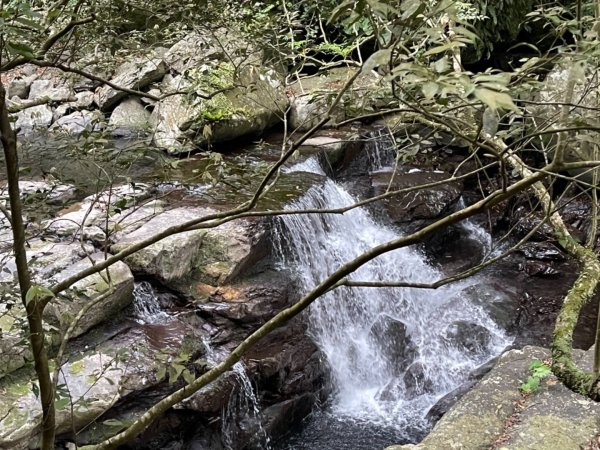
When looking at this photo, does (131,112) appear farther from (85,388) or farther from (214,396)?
(85,388)

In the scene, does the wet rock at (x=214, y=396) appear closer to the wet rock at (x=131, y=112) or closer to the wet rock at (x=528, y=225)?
the wet rock at (x=131, y=112)

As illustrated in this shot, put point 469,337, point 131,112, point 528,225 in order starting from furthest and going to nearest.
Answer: point 131,112 < point 528,225 < point 469,337

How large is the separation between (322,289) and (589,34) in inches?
38.9

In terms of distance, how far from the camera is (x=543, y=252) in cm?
739

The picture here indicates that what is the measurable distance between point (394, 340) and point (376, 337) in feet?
0.62

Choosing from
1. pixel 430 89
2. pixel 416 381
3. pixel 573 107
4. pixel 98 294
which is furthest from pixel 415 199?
pixel 430 89

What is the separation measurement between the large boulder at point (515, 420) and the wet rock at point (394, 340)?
2313 millimetres

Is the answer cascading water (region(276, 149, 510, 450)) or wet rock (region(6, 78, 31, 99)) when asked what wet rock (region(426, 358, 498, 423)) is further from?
wet rock (region(6, 78, 31, 99))

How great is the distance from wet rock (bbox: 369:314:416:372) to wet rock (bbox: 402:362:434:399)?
0.33 feet

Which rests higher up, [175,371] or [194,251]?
[175,371]

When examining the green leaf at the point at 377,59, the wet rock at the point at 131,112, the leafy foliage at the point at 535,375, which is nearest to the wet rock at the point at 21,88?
the wet rock at the point at 131,112

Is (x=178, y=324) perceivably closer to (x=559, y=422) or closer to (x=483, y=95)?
(x=559, y=422)

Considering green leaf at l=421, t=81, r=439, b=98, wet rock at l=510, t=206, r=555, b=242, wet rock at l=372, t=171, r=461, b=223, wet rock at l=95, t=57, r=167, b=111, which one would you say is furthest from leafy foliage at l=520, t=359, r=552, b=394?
wet rock at l=95, t=57, r=167, b=111

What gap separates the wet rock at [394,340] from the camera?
592 cm
